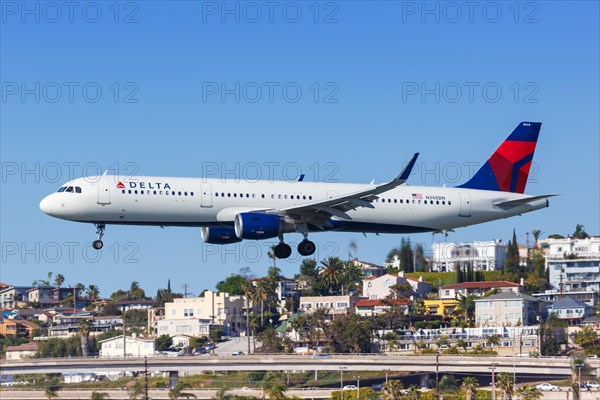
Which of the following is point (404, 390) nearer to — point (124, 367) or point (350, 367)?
point (350, 367)

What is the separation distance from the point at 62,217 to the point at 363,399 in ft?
143

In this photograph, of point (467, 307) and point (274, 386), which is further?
point (467, 307)

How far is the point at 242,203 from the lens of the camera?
223ft

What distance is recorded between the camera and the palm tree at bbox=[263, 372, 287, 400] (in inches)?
4037

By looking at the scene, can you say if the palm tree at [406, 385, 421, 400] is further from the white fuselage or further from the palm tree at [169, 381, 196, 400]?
the white fuselage

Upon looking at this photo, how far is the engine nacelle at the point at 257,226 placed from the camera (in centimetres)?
6631

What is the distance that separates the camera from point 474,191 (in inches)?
2970

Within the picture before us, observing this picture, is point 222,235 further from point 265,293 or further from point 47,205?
point 265,293

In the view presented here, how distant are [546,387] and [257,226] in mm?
51469

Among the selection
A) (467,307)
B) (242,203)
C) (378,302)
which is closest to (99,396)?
(242,203)

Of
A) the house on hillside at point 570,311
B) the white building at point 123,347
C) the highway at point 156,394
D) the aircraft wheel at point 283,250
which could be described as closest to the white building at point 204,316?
the white building at point 123,347

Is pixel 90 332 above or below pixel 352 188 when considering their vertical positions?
below

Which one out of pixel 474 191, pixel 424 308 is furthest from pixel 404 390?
pixel 424 308

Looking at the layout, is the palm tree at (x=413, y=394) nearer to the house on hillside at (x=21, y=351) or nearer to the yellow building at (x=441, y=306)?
the house on hillside at (x=21, y=351)
